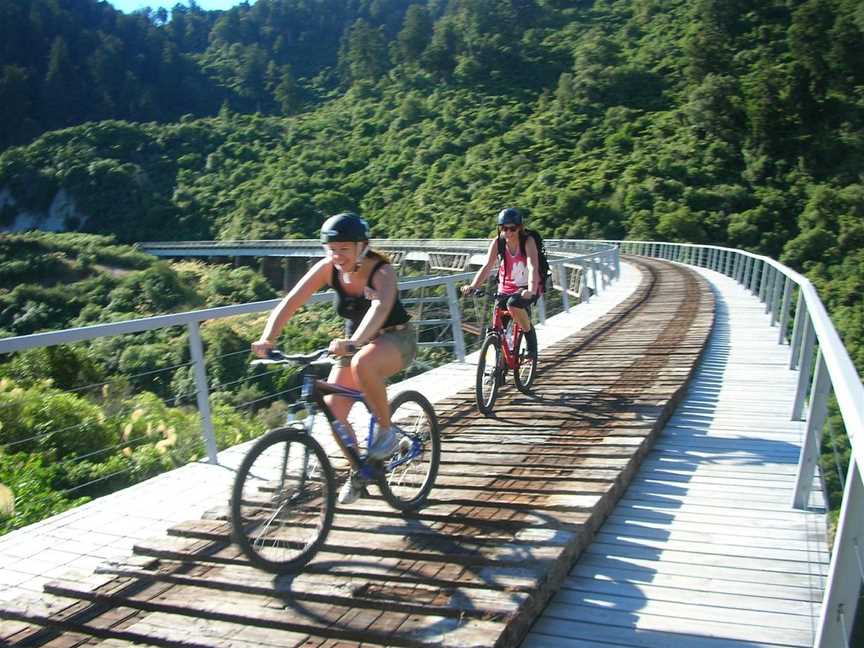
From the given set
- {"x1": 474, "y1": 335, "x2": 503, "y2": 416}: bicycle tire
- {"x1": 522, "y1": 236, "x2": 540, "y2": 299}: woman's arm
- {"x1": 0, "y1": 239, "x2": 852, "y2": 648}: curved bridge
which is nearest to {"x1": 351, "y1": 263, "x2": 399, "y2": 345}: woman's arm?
{"x1": 0, "y1": 239, "x2": 852, "y2": 648}: curved bridge

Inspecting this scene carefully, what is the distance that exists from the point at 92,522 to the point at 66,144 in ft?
400

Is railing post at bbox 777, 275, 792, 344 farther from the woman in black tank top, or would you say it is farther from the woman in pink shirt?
the woman in black tank top

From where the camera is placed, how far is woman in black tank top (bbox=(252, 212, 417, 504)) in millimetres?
4004

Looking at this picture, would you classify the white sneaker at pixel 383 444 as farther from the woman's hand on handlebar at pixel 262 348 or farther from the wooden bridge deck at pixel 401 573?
the woman's hand on handlebar at pixel 262 348

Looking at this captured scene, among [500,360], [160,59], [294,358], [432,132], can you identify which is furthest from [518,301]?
[160,59]

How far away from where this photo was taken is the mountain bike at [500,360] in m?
7.20

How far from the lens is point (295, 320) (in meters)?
34.0

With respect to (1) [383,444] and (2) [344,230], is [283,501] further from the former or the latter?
(2) [344,230]

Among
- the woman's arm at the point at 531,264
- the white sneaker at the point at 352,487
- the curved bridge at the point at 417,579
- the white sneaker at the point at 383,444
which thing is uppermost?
the woman's arm at the point at 531,264

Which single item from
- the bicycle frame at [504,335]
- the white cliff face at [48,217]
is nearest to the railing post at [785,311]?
the bicycle frame at [504,335]

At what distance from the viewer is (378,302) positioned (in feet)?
13.4

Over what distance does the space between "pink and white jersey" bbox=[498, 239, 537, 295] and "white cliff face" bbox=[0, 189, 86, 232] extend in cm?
10356

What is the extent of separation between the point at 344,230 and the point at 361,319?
613 millimetres

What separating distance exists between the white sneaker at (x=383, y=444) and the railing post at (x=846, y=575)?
2206mm
